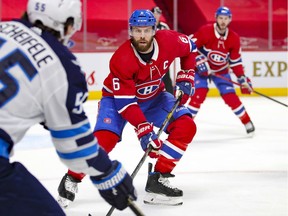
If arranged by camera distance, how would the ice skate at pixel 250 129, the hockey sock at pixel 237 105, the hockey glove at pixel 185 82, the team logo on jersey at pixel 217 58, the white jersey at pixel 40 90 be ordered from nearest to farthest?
the white jersey at pixel 40 90 → the hockey glove at pixel 185 82 → the ice skate at pixel 250 129 → the hockey sock at pixel 237 105 → the team logo on jersey at pixel 217 58

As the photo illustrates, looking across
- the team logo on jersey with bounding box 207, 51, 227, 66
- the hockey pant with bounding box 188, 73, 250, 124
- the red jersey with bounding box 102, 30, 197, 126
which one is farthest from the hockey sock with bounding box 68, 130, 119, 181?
the team logo on jersey with bounding box 207, 51, 227, 66

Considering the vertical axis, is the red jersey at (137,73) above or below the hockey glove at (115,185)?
below

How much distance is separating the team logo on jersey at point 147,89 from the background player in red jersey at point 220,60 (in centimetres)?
228

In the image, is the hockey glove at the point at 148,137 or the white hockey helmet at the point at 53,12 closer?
the white hockey helmet at the point at 53,12

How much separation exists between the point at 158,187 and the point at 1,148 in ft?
6.21

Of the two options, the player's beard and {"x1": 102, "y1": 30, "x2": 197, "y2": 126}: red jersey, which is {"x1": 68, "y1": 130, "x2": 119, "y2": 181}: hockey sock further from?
the player's beard

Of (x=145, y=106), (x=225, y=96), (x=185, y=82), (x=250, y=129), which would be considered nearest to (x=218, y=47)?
(x=225, y=96)

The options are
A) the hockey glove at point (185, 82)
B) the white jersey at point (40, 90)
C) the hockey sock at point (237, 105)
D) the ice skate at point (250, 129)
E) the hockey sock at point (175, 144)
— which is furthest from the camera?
the hockey sock at point (237, 105)

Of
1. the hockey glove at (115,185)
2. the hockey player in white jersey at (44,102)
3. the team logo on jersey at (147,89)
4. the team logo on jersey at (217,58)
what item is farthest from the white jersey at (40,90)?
the team logo on jersey at (217,58)

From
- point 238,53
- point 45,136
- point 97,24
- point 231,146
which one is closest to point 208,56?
point 238,53

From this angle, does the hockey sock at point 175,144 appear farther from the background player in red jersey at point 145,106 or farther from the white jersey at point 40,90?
the white jersey at point 40,90

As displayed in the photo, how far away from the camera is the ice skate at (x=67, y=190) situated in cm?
359

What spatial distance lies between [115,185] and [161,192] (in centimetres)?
169

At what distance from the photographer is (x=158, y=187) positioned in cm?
374
